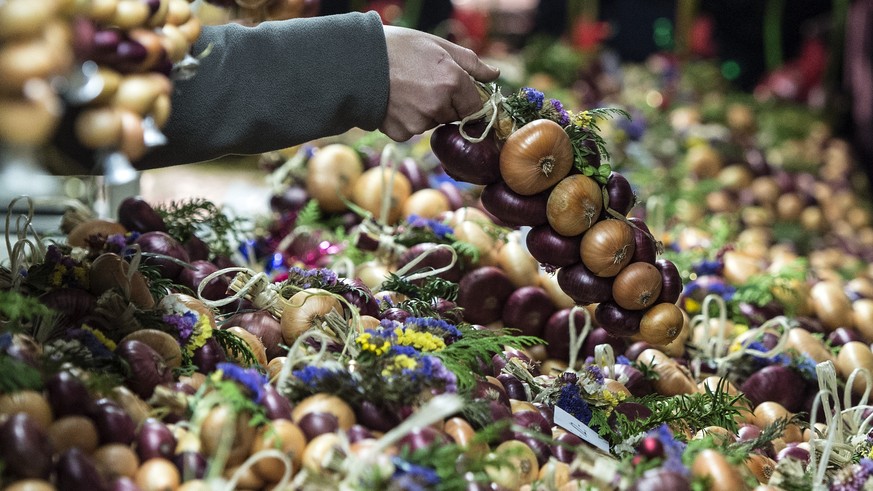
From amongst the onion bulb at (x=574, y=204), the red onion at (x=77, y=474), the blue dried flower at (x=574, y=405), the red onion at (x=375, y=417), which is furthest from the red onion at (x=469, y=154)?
the red onion at (x=77, y=474)

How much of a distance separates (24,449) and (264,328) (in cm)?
55

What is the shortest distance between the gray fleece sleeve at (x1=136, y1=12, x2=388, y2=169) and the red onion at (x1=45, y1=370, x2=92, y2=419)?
1.17 ft

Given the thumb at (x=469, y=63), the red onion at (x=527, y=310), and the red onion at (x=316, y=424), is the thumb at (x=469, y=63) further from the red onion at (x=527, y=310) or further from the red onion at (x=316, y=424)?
the red onion at (x=316, y=424)

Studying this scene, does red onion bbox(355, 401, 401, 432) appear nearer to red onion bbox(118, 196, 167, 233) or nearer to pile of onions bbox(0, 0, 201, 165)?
pile of onions bbox(0, 0, 201, 165)

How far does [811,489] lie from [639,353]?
0.54 m

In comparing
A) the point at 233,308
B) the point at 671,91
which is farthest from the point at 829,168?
the point at 233,308

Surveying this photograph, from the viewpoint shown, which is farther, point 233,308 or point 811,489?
point 233,308

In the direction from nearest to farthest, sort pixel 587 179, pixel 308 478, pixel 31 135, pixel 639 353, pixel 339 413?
1. pixel 31 135
2. pixel 308 478
3. pixel 339 413
4. pixel 587 179
5. pixel 639 353

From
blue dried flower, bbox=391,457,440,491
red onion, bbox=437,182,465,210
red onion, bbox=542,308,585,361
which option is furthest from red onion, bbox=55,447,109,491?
red onion, bbox=437,182,465,210

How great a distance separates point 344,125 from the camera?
4.60 feet

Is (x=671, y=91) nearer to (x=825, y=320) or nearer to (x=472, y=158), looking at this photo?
(x=825, y=320)

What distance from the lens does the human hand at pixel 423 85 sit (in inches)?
54.8

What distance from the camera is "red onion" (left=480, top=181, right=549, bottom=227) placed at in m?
1.40

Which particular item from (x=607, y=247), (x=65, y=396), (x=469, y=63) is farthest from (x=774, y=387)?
(x=65, y=396)
